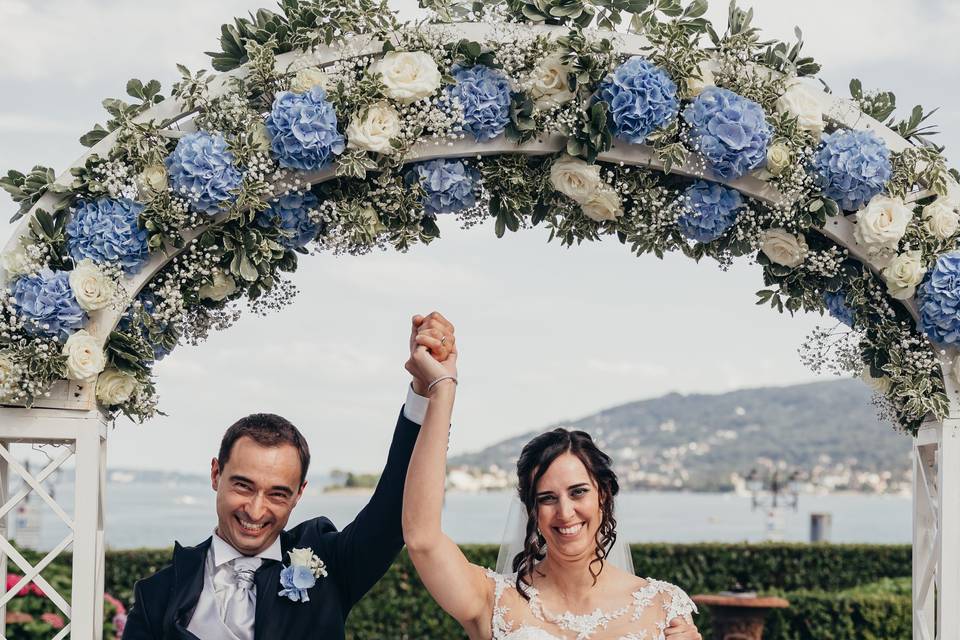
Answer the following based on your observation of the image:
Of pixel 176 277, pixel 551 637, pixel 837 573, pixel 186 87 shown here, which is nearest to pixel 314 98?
pixel 186 87

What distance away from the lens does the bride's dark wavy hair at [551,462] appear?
10.5 ft

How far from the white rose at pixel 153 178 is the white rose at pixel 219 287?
0.33 metres

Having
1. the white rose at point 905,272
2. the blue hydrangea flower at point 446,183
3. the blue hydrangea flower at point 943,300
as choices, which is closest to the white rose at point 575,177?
the blue hydrangea flower at point 446,183

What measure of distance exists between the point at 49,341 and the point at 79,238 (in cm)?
34

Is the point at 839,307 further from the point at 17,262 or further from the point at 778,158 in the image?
the point at 17,262

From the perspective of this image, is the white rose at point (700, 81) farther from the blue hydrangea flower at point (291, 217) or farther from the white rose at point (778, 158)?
the blue hydrangea flower at point (291, 217)

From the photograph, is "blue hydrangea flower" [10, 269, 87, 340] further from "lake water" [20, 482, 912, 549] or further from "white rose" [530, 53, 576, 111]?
"lake water" [20, 482, 912, 549]

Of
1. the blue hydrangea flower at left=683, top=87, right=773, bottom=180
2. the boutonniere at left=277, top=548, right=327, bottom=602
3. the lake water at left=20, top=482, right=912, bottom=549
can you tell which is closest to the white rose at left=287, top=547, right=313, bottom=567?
the boutonniere at left=277, top=548, right=327, bottom=602

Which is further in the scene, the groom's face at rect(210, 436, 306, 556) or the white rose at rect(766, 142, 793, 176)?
the white rose at rect(766, 142, 793, 176)

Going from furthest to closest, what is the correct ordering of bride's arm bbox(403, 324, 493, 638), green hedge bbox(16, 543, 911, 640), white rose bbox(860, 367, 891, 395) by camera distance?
green hedge bbox(16, 543, 911, 640) < white rose bbox(860, 367, 891, 395) < bride's arm bbox(403, 324, 493, 638)

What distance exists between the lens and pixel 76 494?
3619 mm

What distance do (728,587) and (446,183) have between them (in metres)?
7.30

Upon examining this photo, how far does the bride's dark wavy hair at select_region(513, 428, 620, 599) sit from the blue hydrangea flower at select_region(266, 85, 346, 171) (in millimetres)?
1147

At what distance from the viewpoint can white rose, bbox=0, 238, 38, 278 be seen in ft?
12.0
